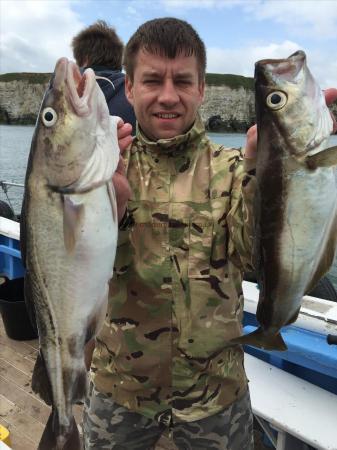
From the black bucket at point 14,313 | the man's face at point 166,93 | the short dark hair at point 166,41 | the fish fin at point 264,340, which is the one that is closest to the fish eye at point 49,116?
the man's face at point 166,93

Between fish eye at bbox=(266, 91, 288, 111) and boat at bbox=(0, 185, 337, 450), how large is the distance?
6.51 ft

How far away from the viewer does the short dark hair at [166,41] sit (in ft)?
7.11

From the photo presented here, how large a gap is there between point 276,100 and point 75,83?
0.80 m

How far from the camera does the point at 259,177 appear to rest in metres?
1.80

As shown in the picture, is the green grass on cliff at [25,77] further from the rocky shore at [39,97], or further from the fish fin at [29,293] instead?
the fish fin at [29,293]

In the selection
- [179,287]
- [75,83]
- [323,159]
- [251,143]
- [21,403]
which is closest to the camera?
[323,159]

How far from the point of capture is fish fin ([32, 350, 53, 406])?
2.05m

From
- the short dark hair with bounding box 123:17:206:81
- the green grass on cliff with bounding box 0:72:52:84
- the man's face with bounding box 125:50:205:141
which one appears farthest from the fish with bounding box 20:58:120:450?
the green grass on cliff with bounding box 0:72:52:84

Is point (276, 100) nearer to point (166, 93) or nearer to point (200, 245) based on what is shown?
point (166, 93)

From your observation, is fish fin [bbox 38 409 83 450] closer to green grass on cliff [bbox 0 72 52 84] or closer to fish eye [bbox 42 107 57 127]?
fish eye [bbox 42 107 57 127]

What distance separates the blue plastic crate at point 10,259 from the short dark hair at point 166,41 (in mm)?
5153

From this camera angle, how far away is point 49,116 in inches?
72.3

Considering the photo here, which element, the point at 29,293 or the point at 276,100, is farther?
the point at 29,293

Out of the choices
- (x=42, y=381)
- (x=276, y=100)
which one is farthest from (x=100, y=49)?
(x=42, y=381)
